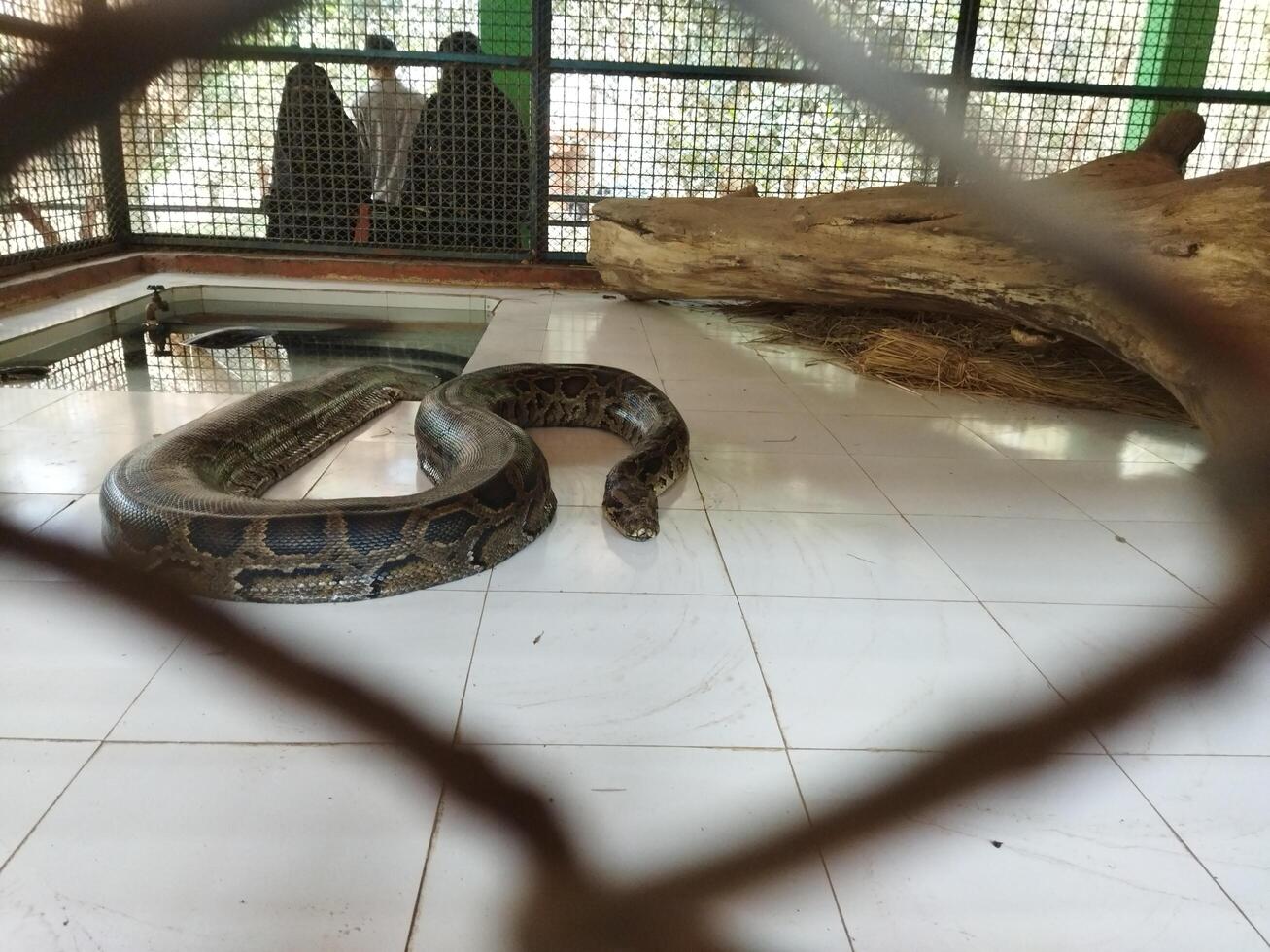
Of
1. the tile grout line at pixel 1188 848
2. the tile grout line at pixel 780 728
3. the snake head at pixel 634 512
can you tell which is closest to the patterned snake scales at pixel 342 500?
the snake head at pixel 634 512

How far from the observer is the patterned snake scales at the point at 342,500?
255 centimetres

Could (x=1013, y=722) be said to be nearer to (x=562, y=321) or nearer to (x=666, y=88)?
(x=562, y=321)

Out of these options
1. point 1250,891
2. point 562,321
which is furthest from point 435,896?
point 562,321

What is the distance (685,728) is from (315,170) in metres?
6.94

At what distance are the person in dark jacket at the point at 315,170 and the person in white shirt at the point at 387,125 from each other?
0.33 feet

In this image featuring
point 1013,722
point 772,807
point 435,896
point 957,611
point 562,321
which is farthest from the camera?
point 562,321

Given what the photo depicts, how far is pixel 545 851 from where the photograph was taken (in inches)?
33.8

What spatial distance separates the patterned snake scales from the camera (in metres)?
2.55

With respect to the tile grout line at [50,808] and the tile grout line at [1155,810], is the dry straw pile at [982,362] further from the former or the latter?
the tile grout line at [50,808]

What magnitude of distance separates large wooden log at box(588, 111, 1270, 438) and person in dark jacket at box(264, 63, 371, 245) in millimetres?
2305

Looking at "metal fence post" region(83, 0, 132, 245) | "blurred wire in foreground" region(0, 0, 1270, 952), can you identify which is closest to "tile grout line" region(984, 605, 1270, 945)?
"blurred wire in foreground" region(0, 0, 1270, 952)

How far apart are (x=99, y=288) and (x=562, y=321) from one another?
3440 millimetres

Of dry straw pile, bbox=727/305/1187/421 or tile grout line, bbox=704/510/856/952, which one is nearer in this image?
tile grout line, bbox=704/510/856/952

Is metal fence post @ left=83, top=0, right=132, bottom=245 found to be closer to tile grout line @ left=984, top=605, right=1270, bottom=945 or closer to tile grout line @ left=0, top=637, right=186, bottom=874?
tile grout line @ left=0, top=637, right=186, bottom=874
